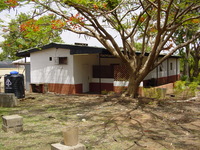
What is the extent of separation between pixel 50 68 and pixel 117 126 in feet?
34.7

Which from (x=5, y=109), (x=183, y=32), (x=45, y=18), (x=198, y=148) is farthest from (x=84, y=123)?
(x=183, y=32)

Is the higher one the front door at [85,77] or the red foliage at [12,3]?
the red foliage at [12,3]

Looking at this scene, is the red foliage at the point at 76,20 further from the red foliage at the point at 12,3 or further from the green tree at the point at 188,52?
the green tree at the point at 188,52

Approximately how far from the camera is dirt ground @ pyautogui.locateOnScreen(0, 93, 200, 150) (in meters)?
5.82

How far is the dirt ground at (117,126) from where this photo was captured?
582 centimetres

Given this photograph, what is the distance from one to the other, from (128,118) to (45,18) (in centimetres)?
662

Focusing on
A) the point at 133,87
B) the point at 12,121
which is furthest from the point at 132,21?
the point at 12,121

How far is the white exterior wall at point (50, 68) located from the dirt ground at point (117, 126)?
207 inches

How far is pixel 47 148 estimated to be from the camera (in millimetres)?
5527

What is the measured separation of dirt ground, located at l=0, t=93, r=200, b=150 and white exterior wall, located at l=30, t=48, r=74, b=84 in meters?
5.25

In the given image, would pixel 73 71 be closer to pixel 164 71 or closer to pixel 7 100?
pixel 7 100

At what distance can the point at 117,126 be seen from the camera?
7484mm

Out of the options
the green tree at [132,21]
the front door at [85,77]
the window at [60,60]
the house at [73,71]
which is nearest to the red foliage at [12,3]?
the green tree at [132,21]

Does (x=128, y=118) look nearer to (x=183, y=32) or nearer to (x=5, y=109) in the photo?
(x=5, y=109)
